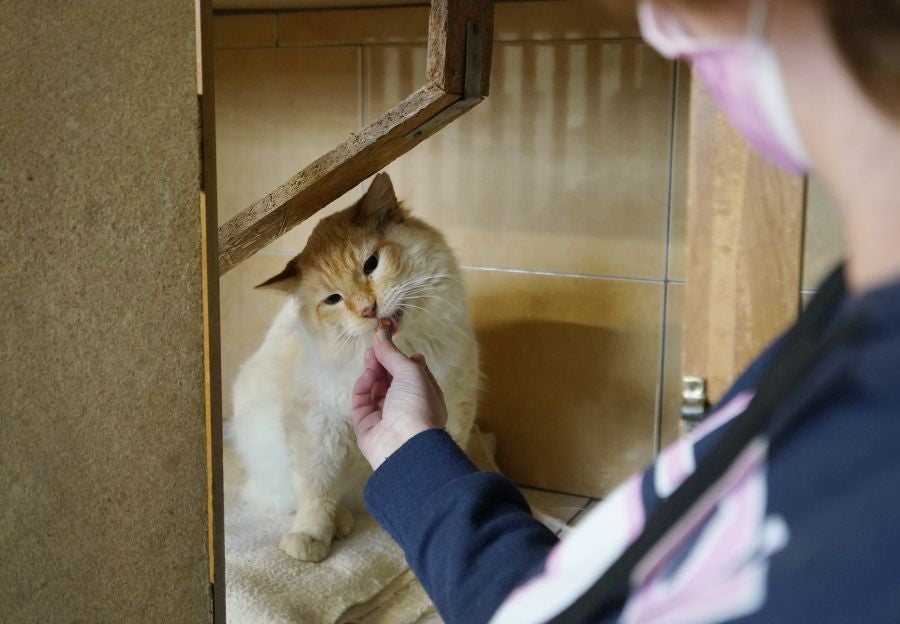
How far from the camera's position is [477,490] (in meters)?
0.70

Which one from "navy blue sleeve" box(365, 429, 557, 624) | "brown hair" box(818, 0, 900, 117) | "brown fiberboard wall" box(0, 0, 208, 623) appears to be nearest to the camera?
"brown hair" box(818, 0, 900, 117)

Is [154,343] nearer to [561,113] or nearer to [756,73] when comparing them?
[756,73]

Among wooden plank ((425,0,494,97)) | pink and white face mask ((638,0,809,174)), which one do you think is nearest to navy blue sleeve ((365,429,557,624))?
pink and white face mask ((638,0,809,174))

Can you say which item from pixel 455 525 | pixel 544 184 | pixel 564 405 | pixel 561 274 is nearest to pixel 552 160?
pixel 544 184

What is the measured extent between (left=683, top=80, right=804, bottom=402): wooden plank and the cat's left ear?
3.41 ft

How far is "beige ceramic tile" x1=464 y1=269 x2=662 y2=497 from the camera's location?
176 cm

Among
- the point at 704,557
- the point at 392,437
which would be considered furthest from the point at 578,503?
the point at 704,557

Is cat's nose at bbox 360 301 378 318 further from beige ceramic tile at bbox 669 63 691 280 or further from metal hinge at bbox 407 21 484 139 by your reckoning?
beige ceramic tile at bbox 669 63 691 280

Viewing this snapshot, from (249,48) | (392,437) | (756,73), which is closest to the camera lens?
(756,73)

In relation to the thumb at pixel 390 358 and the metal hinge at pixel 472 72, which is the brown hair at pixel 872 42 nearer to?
the thumb at pixel 390 358

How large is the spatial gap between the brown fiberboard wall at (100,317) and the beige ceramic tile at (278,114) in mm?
1072

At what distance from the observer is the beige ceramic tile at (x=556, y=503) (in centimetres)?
177

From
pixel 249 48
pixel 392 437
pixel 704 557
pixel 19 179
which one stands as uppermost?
pixel 249 48

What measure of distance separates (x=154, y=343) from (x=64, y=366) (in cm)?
9
